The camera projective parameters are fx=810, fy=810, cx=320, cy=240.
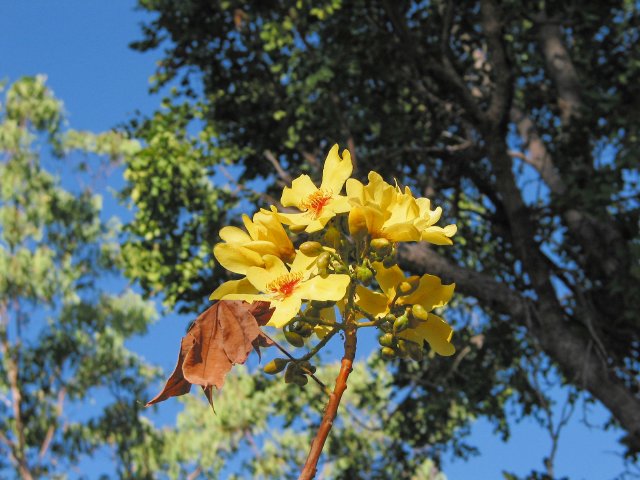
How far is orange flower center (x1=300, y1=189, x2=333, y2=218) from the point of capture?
1440mm

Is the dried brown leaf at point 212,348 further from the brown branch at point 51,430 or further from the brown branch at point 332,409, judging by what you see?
the brown branch at point 51,430

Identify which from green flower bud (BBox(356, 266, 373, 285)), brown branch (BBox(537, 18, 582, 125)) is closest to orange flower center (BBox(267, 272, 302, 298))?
green flower bud (BBox(356, 266, 373, 285))

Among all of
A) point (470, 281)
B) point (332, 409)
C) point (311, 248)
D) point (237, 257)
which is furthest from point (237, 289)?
point (470, 281)

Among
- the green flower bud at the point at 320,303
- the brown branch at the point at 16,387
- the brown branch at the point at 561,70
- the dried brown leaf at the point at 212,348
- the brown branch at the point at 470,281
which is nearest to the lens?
the dried brown leaf at the point at 212,348

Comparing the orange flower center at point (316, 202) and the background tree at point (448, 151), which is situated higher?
the background tree at point (448, 151)

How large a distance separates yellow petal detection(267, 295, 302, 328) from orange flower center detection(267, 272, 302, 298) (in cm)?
3

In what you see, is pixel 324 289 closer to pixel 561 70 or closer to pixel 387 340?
pixel 387 340

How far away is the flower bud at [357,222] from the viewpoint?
131cm

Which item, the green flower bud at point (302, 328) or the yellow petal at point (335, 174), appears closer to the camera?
the green flower bud at point (302, 328)

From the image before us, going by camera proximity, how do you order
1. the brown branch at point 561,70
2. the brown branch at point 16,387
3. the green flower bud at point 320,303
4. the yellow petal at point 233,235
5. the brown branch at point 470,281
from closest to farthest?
the green flower bud at point 320,303, the yellow petal at point 233,235, the brown branch at point 470,281, the brown branch at point 561,70, the brown branch at point 16,387

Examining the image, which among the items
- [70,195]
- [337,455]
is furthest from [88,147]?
[337,455]

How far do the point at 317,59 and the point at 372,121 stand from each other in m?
0.89

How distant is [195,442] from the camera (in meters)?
18.1

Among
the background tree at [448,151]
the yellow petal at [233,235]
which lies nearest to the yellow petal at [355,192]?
the yellow petal at [233,235]
